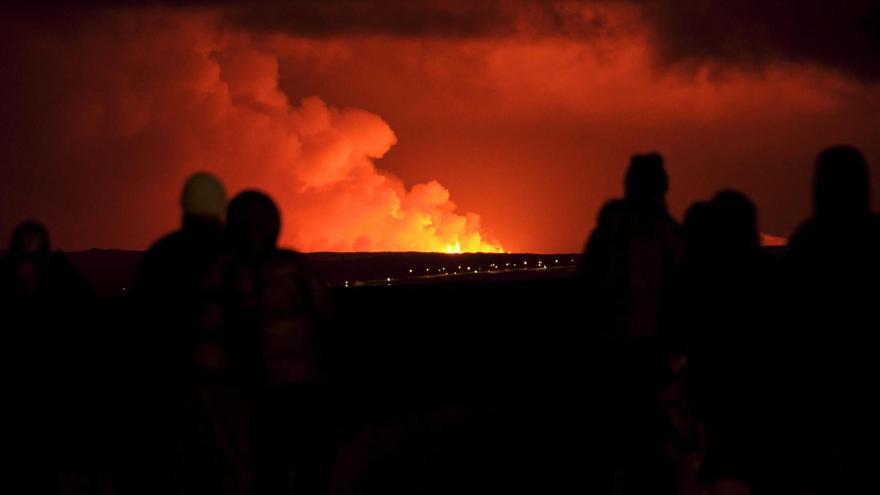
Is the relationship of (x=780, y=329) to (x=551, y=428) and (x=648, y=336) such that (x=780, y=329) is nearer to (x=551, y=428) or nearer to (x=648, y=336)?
(x=648, y=336)

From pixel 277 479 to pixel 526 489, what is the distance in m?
1.79

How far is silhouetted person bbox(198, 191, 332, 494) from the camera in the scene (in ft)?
21.2

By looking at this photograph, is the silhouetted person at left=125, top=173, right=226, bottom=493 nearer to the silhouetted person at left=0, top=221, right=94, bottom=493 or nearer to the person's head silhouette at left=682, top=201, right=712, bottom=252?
the silhouetted person at left=0, top=221, right=94, bottom=493

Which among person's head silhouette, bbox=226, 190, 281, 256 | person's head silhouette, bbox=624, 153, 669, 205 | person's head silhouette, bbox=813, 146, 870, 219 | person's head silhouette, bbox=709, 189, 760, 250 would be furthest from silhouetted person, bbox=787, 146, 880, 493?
person's head silhouette, bbox=226, 190, 281, 256

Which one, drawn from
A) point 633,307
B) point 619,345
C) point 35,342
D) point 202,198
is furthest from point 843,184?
point 35,342

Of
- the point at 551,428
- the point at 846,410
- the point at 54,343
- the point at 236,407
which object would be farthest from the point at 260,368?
the point at 551,428

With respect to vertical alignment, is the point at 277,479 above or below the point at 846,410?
below

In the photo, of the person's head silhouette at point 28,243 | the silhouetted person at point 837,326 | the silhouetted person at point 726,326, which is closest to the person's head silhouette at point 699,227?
the silhouetted person at point 726,326

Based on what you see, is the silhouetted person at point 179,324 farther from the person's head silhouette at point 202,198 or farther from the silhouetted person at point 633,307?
the silhouetted person at point 633,307

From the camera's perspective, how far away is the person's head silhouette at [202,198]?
6.71m

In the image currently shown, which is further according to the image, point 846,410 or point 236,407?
point 236,407

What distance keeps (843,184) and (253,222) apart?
278cm

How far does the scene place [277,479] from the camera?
6844 millimetres

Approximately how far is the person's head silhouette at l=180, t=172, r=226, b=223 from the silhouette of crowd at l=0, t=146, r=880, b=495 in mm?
11
